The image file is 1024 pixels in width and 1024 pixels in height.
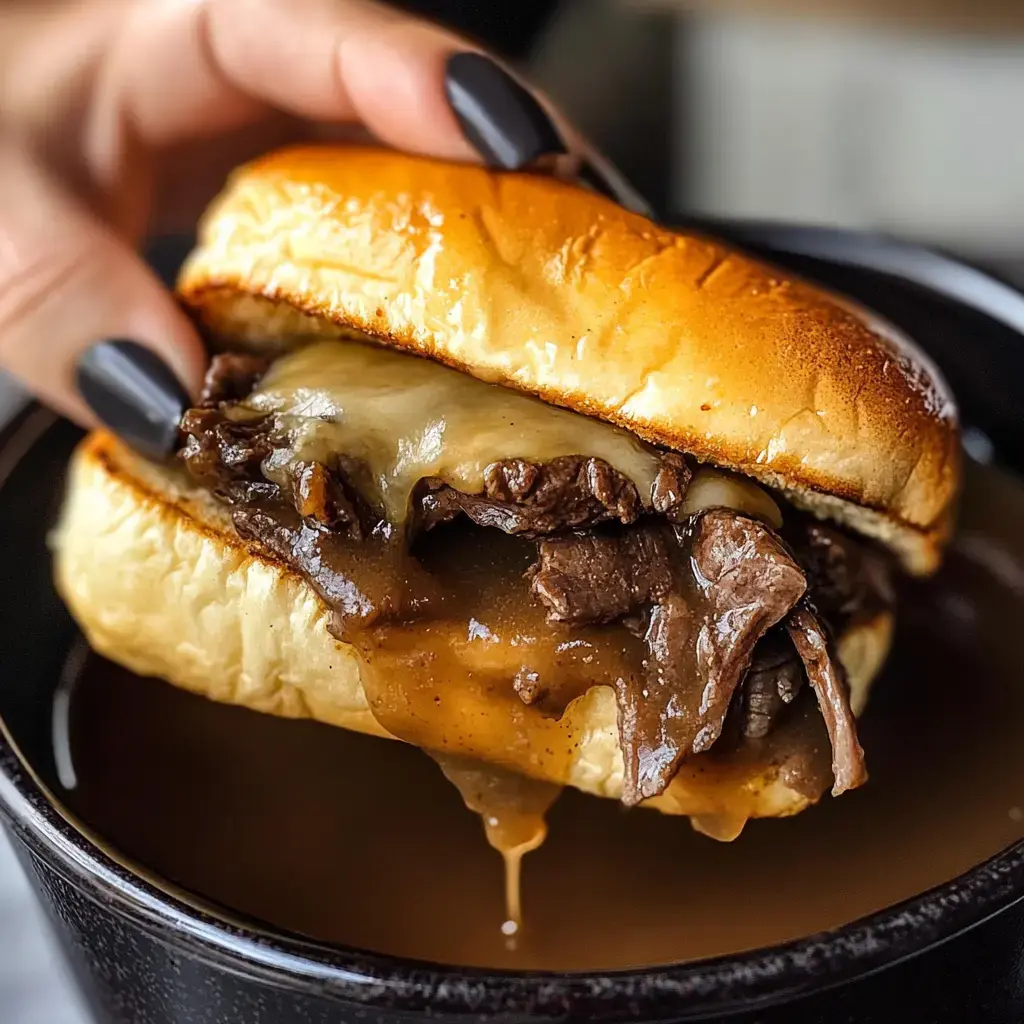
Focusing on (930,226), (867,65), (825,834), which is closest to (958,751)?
(825,834)

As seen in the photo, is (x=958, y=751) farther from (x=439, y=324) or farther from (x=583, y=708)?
Answer: (x=439, y=324)

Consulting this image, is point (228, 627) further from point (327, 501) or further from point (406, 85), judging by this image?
point (406, 85)

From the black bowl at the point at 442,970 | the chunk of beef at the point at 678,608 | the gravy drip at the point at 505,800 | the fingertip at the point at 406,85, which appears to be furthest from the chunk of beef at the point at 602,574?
the fingertip at the point at 406,85

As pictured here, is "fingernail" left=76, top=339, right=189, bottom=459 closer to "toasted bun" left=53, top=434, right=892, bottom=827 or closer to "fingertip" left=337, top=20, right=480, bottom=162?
"toasted bun" left=53, top=434, right=892, bottom=827

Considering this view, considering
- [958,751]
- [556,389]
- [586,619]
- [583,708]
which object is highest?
[556,389]

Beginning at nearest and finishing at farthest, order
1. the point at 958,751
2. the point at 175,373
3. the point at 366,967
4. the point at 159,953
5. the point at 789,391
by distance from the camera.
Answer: the point at 366,967, the point at 159,953, the point at 789,391, the point at 175,373, the point at 958,751

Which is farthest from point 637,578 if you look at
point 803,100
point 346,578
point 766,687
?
point 803,100
